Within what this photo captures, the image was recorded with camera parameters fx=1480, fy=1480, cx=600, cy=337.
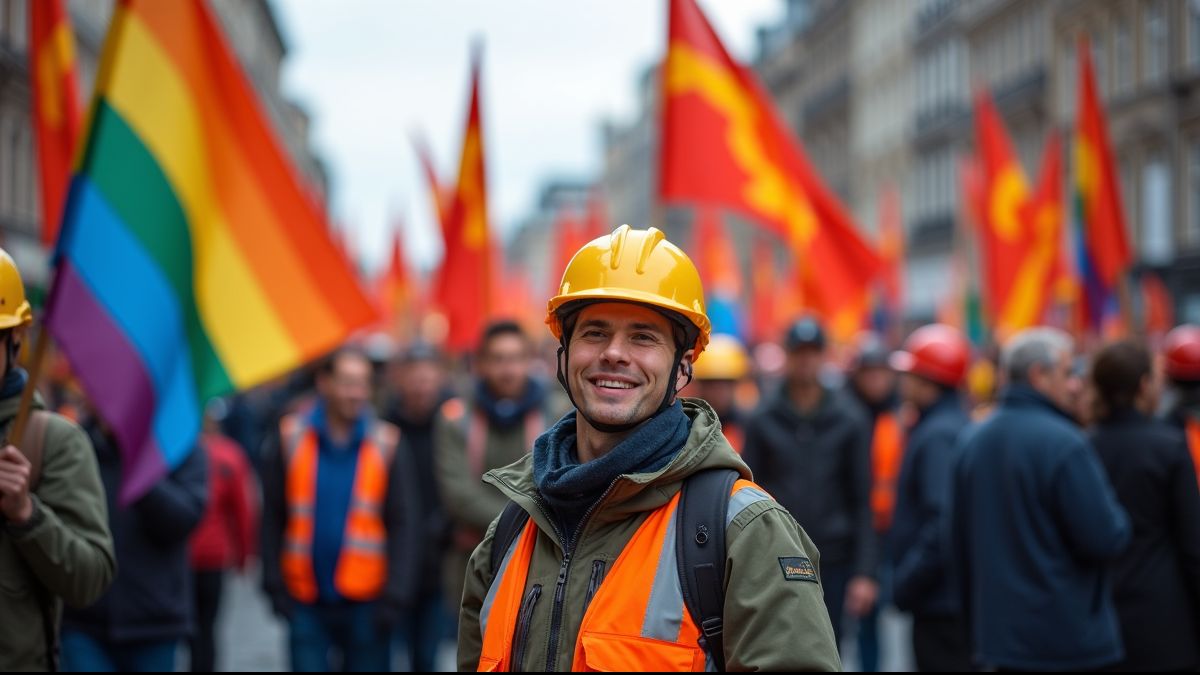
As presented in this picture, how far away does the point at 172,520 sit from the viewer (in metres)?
5.74

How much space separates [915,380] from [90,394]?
4.57 metres

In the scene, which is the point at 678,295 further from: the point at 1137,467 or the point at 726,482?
the point at 1137,467

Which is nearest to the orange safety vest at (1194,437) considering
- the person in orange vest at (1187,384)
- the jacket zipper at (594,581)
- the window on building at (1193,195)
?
the person in orange vest at (1187,384)

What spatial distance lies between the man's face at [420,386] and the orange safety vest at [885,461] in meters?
2.90

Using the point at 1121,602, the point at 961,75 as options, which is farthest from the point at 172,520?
the point at 961,75

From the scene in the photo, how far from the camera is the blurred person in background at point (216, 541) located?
794cm

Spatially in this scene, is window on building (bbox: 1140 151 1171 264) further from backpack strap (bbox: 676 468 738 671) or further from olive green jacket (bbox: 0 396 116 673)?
backpack strap (bbox: 676 468 738 671)

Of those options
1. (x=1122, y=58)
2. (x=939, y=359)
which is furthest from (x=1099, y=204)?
(x=1122, y=58)

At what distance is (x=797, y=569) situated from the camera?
2801 mm

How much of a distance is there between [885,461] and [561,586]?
692 centimetres

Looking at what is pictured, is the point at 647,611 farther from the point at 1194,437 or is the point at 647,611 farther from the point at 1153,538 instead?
the point at 1194,437

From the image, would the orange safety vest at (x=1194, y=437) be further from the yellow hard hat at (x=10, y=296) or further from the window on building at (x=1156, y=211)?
the window on building at (x=1156, y=211)

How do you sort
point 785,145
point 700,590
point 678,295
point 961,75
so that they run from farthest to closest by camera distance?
1. point 961,75
2. point 785,145
3. point 678,295
4. point 700,590

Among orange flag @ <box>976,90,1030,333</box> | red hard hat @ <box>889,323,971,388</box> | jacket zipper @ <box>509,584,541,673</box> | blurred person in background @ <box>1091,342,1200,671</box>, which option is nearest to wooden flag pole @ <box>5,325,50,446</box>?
jacket zipper @ <box>509,584,541,673</box>
